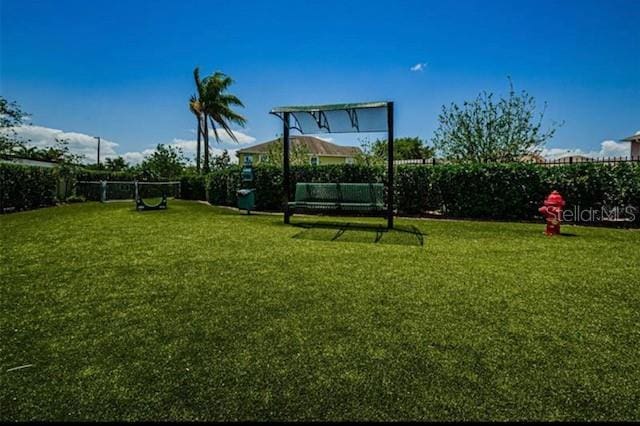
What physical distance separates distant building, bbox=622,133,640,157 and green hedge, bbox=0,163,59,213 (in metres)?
34.2

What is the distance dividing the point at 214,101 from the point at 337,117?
2416 cm

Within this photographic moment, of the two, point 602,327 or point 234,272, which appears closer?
point 602,327

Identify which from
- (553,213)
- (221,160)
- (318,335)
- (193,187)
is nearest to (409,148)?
(221,160)

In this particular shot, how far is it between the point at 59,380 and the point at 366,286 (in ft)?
9.29

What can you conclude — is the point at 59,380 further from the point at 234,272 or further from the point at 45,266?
the point at 45,266

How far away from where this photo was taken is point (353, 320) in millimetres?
3066

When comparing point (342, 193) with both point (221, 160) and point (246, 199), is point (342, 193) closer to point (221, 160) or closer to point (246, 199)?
point (246, 199)

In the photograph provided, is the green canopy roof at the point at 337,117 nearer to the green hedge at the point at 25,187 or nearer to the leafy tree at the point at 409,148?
the green hedge at the point at 25,187

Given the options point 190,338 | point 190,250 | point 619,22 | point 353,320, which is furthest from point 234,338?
point 619,22

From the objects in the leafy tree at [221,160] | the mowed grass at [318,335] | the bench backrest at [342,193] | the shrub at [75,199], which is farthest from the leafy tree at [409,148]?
the mowed grass at [318,335]

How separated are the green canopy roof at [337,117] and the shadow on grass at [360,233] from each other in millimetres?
2743

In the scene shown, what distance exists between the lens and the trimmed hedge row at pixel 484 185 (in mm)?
9203

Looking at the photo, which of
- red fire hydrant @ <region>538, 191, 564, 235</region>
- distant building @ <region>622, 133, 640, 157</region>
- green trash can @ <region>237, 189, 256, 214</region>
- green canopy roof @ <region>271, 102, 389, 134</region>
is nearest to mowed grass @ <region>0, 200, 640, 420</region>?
red fire hydrant @ <region>538, 191, 564, 235</region>

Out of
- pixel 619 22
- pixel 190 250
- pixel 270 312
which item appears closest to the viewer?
pixel 270 312
